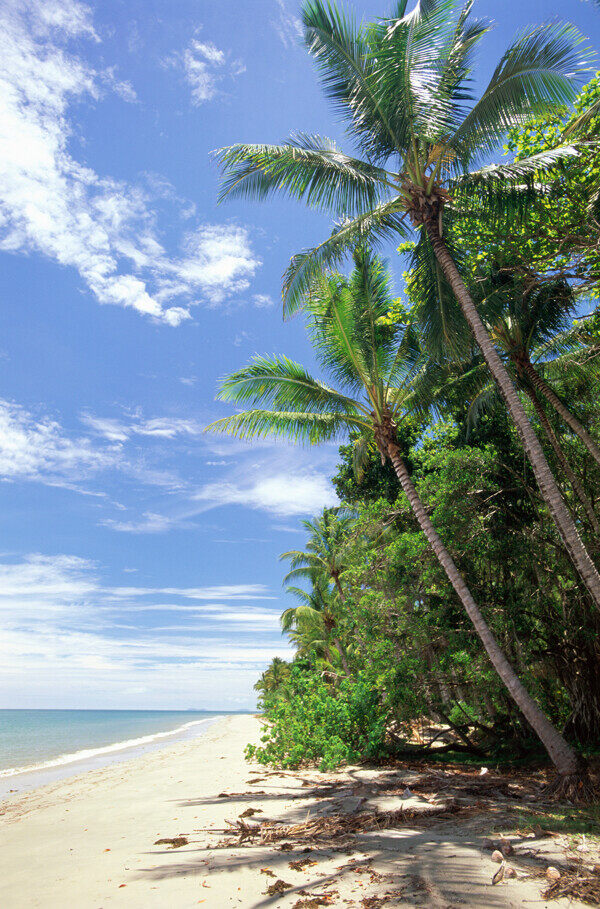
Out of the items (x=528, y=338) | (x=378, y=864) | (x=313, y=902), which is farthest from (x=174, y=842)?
(x=528, y=338)

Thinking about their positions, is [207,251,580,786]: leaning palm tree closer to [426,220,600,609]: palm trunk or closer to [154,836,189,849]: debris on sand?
[426,220,600,609]: palm trunk

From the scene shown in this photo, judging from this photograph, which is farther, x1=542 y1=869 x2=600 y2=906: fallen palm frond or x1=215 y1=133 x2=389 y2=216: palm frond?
x1=215 y1=133 x2=389 y2=216: palm frond

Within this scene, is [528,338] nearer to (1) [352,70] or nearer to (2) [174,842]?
(1) [352,70]

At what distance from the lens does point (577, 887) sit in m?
3.47

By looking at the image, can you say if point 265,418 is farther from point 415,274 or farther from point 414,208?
point 414,208

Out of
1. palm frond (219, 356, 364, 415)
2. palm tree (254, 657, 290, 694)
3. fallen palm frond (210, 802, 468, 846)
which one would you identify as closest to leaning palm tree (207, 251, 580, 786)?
palm frond (219, 356, 364, 415)

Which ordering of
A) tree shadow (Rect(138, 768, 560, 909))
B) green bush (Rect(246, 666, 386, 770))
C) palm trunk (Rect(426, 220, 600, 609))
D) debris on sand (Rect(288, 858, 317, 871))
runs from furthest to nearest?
green bush (Rect(246, 666, 386, 770)) → palm trunk (Rect(426, 220, 600, 609)) → debris on sand (Rect(288, 858, 317, 871)) → tree shadow (Rect(138, 768, 560, 909))

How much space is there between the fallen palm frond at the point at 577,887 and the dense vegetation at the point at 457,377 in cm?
357

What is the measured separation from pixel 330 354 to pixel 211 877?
29.4 ft

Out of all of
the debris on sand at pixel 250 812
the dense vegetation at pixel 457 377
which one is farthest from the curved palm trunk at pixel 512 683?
the debris on sand at pixel 250 812

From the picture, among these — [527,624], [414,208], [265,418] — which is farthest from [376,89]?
[527,624]

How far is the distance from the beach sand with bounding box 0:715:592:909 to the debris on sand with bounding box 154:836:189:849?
6 cm

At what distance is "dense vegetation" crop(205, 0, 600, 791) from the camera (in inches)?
306

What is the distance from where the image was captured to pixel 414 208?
27.0 feet
